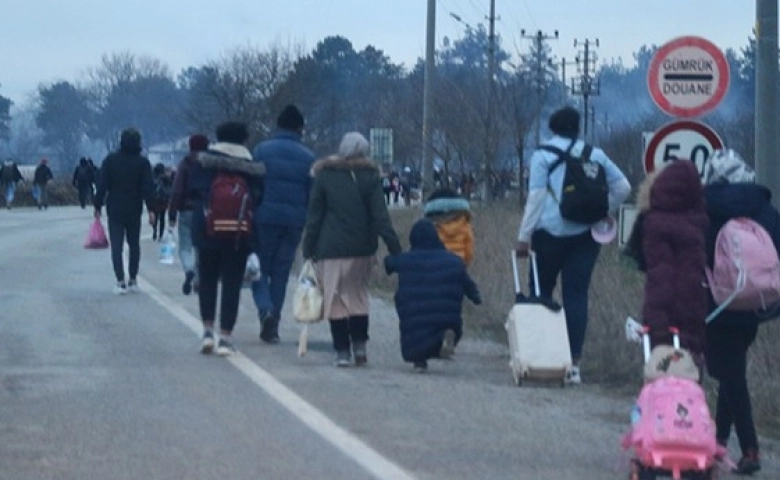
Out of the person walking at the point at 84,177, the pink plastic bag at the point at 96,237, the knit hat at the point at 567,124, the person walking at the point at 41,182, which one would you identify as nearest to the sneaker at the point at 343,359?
the knit hat at the point at 567,124

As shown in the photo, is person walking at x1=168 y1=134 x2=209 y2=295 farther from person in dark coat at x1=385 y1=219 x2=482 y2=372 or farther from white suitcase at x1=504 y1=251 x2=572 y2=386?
white suitcase at x1=504 y1=251 x2=572 y2=386

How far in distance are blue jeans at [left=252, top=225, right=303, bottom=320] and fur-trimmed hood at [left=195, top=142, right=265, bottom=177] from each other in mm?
1222

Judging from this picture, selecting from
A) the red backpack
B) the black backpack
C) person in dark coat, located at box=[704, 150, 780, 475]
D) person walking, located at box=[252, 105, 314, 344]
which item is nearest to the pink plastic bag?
person walking, located at box=[252, 105, 314, 344]

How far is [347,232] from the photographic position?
13.4 metres

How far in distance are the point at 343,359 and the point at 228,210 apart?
1.51m

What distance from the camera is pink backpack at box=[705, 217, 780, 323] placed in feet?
29.5

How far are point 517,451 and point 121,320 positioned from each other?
26.0 feet

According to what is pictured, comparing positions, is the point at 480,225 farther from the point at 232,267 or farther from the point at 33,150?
the point at 33,150

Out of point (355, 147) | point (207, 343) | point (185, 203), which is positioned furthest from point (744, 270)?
point (185, 203)

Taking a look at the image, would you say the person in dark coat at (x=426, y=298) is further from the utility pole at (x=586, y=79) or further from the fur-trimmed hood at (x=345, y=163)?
the utility pole at (x=586, y=79)

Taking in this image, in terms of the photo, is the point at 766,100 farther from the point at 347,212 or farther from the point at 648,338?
the point at 648,338

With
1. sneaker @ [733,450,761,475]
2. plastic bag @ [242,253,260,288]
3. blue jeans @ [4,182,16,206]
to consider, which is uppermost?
blue jeans @ [4,182,16,206]

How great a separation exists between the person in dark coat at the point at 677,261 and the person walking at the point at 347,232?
4534 mm

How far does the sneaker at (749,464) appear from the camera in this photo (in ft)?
30.8
